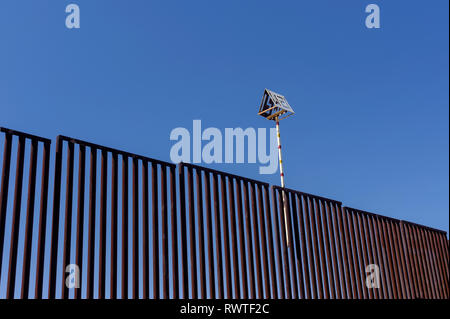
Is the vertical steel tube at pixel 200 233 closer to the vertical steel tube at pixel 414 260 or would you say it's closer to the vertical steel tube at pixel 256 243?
the vertical steel tube at pixel 256 243

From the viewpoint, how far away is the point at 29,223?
4.50 m

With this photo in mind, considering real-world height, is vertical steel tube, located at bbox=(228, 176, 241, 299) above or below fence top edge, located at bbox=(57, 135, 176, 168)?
below

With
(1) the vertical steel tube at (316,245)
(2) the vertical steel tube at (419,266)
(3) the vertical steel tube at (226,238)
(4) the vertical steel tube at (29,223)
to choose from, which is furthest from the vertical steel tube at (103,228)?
(2) the vertical steel tube at (419,266)

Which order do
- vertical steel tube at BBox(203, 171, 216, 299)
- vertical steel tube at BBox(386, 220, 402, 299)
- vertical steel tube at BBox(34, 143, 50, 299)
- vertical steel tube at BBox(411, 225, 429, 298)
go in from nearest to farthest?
vertical steel tube at BBox(34, 143, 50, 299), vertical steel tube at BBox(203, 171, 216, 299), vertical steel tube at BBox(386, 220, 402, 299), vertical steel tube at BBox(411, 225, 429, 298)

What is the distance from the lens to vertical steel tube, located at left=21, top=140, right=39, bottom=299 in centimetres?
430

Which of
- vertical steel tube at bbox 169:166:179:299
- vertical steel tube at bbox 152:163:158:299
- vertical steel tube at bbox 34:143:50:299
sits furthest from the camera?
vertical steel tube at bbox 169:166:179:299

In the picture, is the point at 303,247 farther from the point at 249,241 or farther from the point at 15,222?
the point at 15,222

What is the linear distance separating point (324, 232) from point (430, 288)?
12.3 feet

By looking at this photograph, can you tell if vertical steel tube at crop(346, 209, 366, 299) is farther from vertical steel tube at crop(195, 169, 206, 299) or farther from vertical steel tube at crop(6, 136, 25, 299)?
vertical steel tube at crop(6, 136, 25, 299)

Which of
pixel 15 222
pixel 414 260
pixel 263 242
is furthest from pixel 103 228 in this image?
pixel 414 260

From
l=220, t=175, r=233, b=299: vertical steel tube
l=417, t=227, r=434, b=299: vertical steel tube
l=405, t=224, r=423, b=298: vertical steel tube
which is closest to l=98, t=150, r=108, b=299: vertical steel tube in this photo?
l=220, t=175, r=233, b=299: vertical steel tube

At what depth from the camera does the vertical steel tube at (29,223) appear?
4305 millimetres
